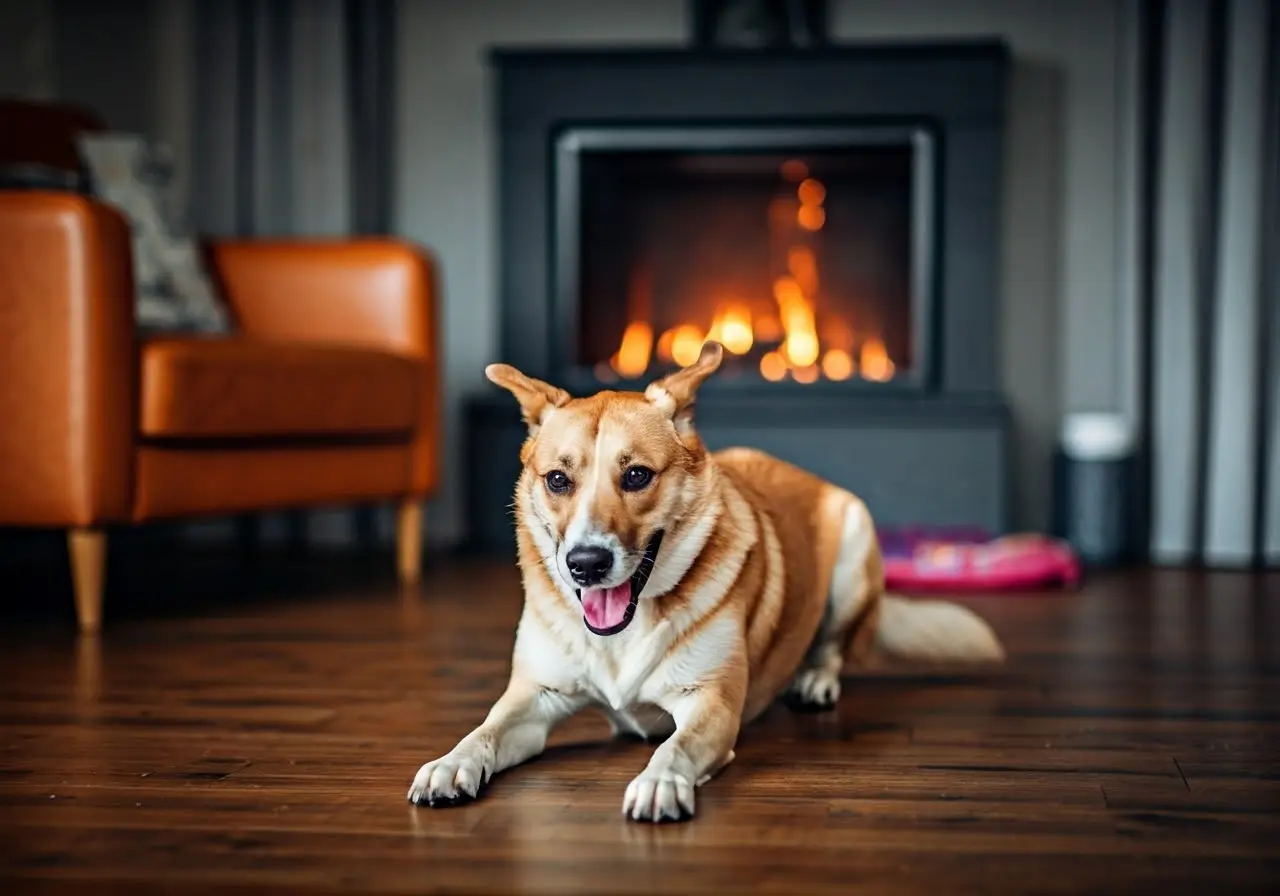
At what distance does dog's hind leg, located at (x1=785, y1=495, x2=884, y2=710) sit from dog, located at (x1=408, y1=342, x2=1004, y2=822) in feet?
0.73

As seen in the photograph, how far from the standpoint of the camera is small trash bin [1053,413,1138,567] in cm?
380

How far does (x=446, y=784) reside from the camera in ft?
4.65

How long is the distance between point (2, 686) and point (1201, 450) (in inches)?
125

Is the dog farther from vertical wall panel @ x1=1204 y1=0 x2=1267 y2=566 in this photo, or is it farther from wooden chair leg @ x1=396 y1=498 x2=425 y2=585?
vertical wall panel @ x1=1204 y1=0 x2=1267 y2=566

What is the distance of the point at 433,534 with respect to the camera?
432 centimetres

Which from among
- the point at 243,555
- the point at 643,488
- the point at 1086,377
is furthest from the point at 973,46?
the point at 643,488

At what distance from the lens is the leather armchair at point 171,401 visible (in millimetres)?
2539

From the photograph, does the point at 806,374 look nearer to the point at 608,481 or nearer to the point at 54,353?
the point at 54,353

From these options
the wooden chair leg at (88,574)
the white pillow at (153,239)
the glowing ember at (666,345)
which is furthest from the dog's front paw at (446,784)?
the glowing ember at (666,345)

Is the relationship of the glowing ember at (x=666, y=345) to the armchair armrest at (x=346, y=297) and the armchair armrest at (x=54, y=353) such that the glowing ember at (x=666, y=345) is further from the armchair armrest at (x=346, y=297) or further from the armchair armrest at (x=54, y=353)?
the armchair armrest at (x=54, y=353)

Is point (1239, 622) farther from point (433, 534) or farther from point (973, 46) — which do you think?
point (433, 534)

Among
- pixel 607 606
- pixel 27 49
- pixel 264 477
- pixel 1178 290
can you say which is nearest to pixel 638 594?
pixel 607 606

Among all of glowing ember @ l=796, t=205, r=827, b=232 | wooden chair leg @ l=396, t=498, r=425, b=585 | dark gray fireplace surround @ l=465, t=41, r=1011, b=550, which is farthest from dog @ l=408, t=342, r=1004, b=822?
glowing ember @ l=796, t=205, r=827, b=232

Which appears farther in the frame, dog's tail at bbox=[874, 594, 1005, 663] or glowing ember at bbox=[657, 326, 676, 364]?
glowing ember at bbox=[657, 326, 676, 364]
